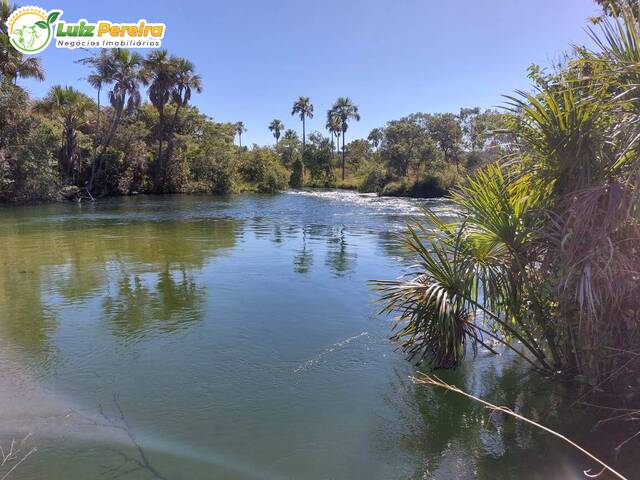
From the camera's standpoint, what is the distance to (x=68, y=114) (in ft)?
119

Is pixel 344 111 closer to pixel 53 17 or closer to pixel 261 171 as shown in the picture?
pixel 261 171

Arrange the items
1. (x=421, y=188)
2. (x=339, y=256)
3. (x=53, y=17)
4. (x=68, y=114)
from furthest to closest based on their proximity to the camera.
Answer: (x=421, y=188) < (x=68, y=114) < (x=53, y=17) < (x=339, y=256)

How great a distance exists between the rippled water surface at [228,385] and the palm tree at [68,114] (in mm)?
29951

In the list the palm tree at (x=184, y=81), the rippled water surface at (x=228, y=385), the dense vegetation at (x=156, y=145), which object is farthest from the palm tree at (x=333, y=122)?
the rippled water surface at (x=228, y=385)

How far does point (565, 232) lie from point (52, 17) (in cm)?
2534

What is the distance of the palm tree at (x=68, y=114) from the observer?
118 ft

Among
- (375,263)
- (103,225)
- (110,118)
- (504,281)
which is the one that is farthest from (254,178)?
Result: (504,281)

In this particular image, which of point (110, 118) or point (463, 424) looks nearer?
point (463, 424)

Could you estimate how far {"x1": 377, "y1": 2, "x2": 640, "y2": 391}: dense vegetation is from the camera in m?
3.86

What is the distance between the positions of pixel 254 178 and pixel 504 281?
57980mm

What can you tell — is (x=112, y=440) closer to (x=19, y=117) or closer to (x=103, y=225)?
(x=103, y=225)

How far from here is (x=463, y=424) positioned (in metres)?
4.53

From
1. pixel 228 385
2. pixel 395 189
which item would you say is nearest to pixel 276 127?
pixel 395 189

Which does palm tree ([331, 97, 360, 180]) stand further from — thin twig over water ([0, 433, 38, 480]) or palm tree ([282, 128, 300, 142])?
thin twig over water ([0, 433, 38, 480])
